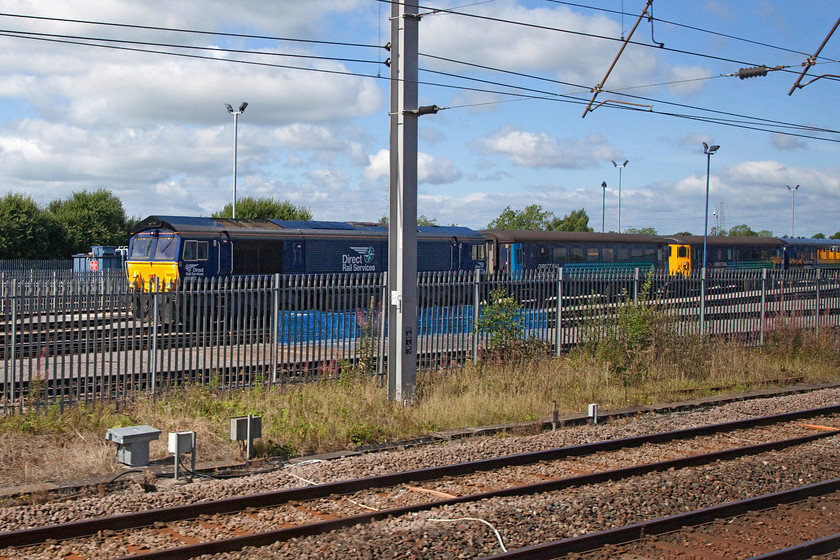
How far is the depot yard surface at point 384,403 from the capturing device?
9.50 meters

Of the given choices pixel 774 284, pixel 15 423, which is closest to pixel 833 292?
pixel 774 284

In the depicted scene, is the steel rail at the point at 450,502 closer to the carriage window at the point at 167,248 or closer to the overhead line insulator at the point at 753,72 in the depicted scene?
the overhead line insulator at the point at 753,72

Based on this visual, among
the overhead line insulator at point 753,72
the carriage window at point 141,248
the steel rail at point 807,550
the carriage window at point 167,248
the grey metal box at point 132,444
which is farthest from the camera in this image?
the carriage window at point 141,248

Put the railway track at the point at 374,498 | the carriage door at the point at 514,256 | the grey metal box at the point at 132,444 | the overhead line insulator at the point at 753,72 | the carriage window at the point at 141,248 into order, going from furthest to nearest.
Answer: the carriage door at the point at 514,256, the carriage window at the point at 141,248, the overhead line insulator at the point at 753,72, the grey metal box at the point at 132,444, the railway track at the point at 374,498

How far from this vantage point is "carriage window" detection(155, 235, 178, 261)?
22.8m

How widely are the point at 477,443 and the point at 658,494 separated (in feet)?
10.1

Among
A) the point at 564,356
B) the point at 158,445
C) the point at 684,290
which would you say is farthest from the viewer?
the point at 684,290

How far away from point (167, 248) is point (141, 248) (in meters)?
1.55

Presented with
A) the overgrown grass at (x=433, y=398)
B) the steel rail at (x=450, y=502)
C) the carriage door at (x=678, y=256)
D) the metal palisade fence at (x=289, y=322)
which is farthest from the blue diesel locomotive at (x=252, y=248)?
the carriage door at (x=678, y=256)

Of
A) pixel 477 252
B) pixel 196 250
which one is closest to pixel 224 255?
pixel 196 250

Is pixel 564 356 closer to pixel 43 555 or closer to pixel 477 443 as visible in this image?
pixel 477 443

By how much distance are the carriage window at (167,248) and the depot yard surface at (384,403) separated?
448 inches

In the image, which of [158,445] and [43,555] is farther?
[158,445]

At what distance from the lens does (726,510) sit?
743cm
